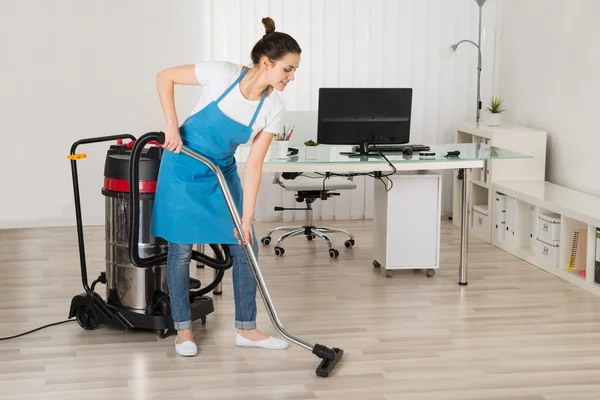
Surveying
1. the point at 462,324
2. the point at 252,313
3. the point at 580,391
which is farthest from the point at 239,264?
the point at 580,391

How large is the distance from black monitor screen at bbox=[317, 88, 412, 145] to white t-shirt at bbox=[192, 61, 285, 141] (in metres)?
1.17

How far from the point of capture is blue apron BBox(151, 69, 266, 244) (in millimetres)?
3264

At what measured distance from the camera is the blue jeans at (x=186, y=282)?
136 inches

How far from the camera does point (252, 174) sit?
327 cm

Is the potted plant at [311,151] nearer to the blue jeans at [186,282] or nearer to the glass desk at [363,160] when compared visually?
the glass desk at [363,160]

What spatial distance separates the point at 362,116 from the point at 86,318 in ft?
5.52

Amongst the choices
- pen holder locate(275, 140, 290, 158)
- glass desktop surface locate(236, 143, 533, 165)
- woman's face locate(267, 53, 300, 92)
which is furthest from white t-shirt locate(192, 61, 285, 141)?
pen holder locate(275, 140, 290, 158)

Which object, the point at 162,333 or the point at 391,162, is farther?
the point at 391,162

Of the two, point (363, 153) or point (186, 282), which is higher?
point (363, 153)

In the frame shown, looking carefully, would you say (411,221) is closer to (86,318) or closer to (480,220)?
(480,220)

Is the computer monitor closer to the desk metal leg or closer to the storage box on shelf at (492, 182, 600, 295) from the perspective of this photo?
the desk metal leg

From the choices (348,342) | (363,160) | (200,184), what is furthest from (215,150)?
(363,160)

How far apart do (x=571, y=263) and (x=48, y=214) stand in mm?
3528

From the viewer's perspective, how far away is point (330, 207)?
6.50 m
